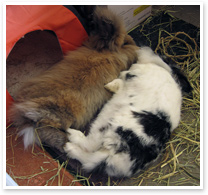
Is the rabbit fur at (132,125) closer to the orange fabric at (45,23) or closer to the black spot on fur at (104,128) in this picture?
the black spot on fur at (104,128)

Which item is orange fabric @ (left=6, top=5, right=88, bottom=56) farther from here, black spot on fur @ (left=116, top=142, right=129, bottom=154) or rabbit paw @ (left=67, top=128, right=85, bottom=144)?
black spot on fur @ (left=116, top=142, right=129, bottom=154)

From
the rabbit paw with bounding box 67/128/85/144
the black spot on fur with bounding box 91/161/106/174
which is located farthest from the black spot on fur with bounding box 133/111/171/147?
the rabbit paw with bounding box 67/128/85/144

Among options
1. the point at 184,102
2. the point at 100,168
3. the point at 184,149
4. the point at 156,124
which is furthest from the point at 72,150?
the point at 184,102

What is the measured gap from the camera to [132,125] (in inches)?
77.8

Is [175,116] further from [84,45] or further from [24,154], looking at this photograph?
[24,154]

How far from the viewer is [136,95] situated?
2250 mm

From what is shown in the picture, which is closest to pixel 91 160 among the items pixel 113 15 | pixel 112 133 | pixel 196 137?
pixel 112 133

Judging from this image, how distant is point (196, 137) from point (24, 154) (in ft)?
5.86

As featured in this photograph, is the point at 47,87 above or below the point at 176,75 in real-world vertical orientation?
above

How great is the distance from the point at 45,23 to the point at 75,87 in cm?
73

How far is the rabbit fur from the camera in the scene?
75.0 inches

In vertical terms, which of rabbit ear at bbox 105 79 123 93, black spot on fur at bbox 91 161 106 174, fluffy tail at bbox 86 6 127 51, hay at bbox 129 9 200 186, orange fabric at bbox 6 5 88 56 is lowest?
hay at bbox 129 9 200 186

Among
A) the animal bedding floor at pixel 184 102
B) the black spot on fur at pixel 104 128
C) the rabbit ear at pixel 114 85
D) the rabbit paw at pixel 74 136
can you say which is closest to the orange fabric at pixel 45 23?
the animal bedding floor at pixel 184 102

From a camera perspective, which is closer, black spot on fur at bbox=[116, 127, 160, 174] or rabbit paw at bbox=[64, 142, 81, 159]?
black spot on fur at bbox=[116, 127, 160, 174]
